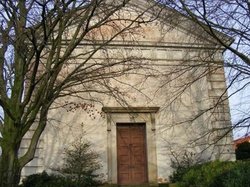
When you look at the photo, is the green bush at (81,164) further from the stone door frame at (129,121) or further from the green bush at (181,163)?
the green bush at (181,163)

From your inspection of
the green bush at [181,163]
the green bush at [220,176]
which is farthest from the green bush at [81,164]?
the green bush at [220,176]

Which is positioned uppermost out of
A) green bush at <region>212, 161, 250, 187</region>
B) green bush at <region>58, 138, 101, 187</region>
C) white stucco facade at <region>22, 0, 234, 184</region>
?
white stucco facade at <region>22, 0, 234, 184</region>

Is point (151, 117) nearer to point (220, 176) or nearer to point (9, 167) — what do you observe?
point (220, 176)

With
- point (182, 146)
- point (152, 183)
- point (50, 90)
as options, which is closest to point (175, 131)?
point (182, 146)

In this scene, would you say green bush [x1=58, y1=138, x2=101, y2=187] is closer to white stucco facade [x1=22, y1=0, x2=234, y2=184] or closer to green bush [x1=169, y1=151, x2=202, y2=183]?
white stucco facade [x1=22, y1=0, x2=234, y2=184]

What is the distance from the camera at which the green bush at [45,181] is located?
1296cm

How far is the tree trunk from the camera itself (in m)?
8.45

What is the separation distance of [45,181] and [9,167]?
507cm

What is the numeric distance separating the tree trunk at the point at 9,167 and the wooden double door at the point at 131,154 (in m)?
7.39

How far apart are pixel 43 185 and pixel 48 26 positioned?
6.24 metres

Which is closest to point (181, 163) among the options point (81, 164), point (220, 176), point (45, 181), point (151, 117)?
point (151, 117)

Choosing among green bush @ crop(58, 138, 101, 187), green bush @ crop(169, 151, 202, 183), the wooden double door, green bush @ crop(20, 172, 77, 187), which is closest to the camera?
green bush @ crop(20, 172, 77, 187)

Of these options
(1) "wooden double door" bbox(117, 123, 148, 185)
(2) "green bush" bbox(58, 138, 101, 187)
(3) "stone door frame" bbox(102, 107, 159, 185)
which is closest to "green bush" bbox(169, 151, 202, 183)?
(3) "stone door frame" bbox(102, 107, 159, 185)

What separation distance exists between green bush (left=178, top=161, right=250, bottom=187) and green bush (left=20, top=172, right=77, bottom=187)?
380 cm
